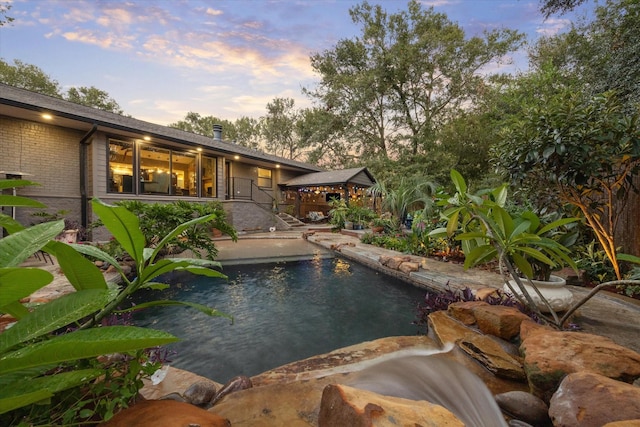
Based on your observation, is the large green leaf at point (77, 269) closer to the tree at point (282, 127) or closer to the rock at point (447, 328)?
the rock at point (447, 328)

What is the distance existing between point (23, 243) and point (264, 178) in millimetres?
15783

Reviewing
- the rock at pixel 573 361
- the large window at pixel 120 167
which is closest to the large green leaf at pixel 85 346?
the rock at pixel 573 361

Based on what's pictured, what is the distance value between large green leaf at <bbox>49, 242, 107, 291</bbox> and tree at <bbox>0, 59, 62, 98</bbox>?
28.3 meters

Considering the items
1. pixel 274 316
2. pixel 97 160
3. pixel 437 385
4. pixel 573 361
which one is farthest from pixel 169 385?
pixel 97 160

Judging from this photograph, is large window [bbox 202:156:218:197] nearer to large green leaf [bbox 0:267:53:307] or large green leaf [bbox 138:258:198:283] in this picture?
large green leaf [bbox 138:258:198:283]

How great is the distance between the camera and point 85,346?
1.89ft

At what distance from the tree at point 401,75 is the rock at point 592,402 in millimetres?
17876

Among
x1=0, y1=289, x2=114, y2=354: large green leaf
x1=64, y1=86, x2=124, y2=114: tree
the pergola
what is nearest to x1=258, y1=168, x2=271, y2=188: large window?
the pergola

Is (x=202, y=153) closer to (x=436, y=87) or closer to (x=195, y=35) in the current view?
(x=195, y=35)

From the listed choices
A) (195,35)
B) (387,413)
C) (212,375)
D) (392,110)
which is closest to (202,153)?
(195,35)

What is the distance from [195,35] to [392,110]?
47.3 feet

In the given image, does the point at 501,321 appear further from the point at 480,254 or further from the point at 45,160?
the point at 45,160

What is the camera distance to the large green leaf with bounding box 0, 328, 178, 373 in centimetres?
56

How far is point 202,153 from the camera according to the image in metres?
12.1
